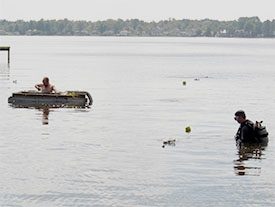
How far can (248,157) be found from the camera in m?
27.5

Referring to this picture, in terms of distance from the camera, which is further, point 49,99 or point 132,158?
point 49,99

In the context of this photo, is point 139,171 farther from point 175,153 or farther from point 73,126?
point 73,126

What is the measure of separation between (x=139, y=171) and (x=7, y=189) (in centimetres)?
511

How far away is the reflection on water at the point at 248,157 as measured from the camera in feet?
80.6

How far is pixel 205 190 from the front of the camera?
2133 centimetres

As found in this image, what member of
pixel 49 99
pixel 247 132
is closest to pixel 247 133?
pixel 247 132

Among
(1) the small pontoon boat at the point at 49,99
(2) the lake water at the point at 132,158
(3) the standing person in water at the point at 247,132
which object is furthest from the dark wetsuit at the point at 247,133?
(1) the small pontoon boat at the point at 49,99

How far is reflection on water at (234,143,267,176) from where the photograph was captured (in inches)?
968

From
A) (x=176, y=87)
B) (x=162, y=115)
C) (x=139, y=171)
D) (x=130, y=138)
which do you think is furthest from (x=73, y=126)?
(x=176, y=87)

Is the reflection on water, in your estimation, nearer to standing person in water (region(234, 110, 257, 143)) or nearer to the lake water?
the lake water

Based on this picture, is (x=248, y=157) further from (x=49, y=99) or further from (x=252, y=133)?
(x=49, y=99)

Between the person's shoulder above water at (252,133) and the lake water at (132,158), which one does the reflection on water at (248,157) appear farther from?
the person's shoulder above water at (252,133)

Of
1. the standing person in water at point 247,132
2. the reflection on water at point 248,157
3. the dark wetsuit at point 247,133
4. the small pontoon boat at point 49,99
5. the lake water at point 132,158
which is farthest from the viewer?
the small pontoon boat at point 49,99

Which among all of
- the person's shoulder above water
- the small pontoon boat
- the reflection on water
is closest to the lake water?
the reflection on water
